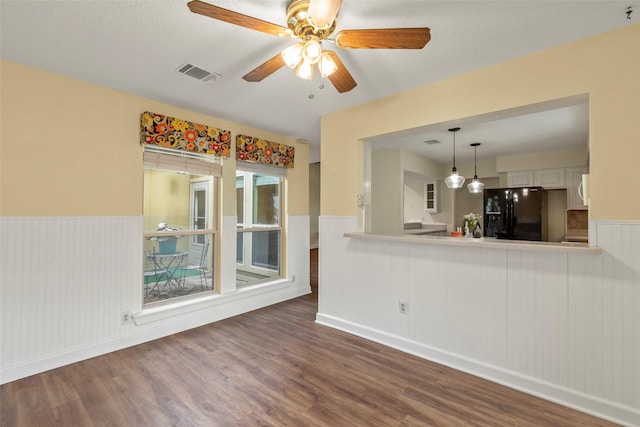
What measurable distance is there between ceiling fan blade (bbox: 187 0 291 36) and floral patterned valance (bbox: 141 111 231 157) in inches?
80.3

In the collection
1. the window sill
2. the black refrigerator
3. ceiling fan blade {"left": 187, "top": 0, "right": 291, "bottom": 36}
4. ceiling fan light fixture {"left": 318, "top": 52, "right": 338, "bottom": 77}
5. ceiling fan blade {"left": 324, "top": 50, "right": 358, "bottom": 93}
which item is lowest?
the window sill

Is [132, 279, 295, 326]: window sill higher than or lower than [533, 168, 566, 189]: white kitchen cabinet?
lower

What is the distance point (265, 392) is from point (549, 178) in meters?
6.08

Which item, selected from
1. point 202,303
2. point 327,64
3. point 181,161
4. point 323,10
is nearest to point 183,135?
point 181,161

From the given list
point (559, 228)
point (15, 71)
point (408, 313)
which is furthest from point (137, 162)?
point (559, 228)

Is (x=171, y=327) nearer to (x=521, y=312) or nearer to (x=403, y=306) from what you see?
(x=403, y=306)

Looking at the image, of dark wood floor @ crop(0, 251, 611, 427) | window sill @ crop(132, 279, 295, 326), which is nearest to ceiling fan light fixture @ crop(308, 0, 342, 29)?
dark wood floor @ crop(0, 251, 611, 427)

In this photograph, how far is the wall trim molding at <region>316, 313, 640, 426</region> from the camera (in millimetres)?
1950

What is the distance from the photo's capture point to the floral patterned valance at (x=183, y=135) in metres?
3.09

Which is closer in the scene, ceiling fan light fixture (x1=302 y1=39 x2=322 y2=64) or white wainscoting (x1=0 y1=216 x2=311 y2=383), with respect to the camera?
ceiling fan light fixture (x1=302 y1=39 x2=322 y2=64)

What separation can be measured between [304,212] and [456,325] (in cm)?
292

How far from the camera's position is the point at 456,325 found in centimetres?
263

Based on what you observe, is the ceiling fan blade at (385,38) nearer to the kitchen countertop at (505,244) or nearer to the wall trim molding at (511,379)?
the kitchen countertop at (505,244)

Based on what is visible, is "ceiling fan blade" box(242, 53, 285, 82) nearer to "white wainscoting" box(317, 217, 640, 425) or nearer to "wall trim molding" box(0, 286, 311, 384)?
"white wainscoting" box(317, 217, 640, 425)
